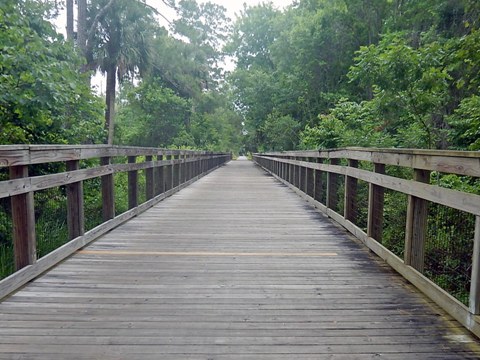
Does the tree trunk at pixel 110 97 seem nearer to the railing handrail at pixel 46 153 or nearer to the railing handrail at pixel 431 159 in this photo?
the railing handrail at pixel 46 153

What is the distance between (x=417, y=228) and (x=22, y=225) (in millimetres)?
3041

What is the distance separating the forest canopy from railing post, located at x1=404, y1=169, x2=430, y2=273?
9.40 feet

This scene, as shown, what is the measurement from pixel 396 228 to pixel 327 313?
280 centimetres

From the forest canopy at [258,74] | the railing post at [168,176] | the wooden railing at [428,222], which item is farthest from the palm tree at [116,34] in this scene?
the wooden railing at [428,222]

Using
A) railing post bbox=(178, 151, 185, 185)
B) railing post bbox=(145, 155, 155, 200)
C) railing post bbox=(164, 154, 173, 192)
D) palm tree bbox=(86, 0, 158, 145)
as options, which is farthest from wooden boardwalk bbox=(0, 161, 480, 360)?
palm tree bbox=(86, 0, 158, 145)

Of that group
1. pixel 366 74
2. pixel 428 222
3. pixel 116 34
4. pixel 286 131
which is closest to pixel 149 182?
pixel 366 74

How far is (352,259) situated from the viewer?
3.94 metres

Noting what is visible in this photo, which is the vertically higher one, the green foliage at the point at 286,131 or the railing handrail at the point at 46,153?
the green foliage at the point at 286,131

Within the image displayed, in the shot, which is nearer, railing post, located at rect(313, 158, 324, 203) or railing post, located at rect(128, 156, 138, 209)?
railing post, located at rect(128, 156, 138, 209)

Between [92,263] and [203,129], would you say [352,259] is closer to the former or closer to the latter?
[92,263]

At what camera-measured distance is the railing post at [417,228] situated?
3.12 metres

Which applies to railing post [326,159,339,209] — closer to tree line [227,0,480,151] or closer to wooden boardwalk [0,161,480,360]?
wooden boardwalk [0,161,480,360]

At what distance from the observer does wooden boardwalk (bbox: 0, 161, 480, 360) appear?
2.16 metres

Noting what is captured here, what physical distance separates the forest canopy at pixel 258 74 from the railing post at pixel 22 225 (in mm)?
3297
